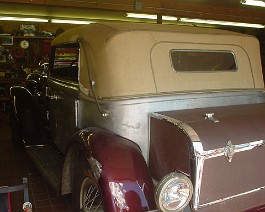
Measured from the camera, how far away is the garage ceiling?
6.45 m

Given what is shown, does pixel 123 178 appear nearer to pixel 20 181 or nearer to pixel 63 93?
pixel 63 93

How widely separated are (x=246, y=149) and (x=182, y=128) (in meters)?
0.47

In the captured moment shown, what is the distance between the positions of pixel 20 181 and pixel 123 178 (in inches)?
99.5

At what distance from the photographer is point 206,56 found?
277 cm

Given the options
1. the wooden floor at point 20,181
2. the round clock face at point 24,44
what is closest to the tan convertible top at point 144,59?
the wooden floor at point 20,181

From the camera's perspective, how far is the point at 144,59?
7.97ft

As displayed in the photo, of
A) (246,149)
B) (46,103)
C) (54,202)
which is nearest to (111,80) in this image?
→ (246,149)

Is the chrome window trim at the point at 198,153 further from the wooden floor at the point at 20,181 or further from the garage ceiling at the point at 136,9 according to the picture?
the garage ceiling at the point at 136,9

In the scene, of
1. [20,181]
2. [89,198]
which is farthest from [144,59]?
[20,181]

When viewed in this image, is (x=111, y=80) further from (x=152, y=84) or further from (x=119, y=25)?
(x=119, y=25)

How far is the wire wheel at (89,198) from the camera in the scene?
237 cm

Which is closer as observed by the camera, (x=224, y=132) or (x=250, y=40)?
(x=224, y=132)

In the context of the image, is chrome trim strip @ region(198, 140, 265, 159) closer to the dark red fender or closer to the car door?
the dark red fender

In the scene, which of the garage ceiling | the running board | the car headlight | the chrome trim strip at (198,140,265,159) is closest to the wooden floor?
the running board
